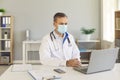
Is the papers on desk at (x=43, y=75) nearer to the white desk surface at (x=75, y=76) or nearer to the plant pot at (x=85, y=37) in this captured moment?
the white desk surface at (x=75, y=76)

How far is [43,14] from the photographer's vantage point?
571 cm

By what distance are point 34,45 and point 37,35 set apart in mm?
291

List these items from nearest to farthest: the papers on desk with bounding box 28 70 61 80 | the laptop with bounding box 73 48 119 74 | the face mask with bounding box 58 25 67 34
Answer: the papers on desk with bounding box 28 70 61 80 → the laptop with bounding box 73 48 119 74 → the face mask with bounding box 58 25 67 34

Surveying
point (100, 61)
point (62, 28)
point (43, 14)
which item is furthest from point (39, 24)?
point (100, 61)

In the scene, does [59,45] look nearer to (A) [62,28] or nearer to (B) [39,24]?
(A) [62,28]

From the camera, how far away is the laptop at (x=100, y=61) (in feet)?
5.69

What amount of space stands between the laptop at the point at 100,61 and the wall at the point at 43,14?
3.91 m

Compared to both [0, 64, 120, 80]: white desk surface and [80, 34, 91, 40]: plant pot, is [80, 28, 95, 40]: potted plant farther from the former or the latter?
[0, 64, 120, 80]: white desk surface

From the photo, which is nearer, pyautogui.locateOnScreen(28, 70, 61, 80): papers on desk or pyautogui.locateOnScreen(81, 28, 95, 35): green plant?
pyautogui.locateOnScreen(28, 70, 61, 80): papers on desk

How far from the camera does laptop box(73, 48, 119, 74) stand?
173 centimetres

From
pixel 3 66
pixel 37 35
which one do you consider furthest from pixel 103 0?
pixel 3 66

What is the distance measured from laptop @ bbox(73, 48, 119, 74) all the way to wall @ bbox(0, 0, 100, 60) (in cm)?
391

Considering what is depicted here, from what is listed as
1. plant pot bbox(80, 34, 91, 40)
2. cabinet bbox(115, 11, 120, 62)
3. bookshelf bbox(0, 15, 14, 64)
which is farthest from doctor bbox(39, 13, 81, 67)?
bookshelf bbox(0, 15, 14, 64)

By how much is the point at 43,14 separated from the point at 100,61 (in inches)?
161
